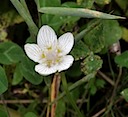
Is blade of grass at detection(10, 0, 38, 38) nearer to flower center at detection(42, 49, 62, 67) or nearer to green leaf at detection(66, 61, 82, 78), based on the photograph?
flower center at detection(42, 49, 62, 67)

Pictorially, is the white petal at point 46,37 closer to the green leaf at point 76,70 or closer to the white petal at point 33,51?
the white petal at point 33,51

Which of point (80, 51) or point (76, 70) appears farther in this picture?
point (76, 70)

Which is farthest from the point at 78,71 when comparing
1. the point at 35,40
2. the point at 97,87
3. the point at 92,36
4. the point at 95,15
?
the point at 95,15

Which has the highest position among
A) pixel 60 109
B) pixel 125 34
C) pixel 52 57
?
pixel 52 57

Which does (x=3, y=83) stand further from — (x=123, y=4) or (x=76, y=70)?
(x=123, y=4)

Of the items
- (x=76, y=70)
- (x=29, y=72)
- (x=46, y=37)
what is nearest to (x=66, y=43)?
(x=46, y=37)

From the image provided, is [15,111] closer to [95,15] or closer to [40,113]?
[40,113]
